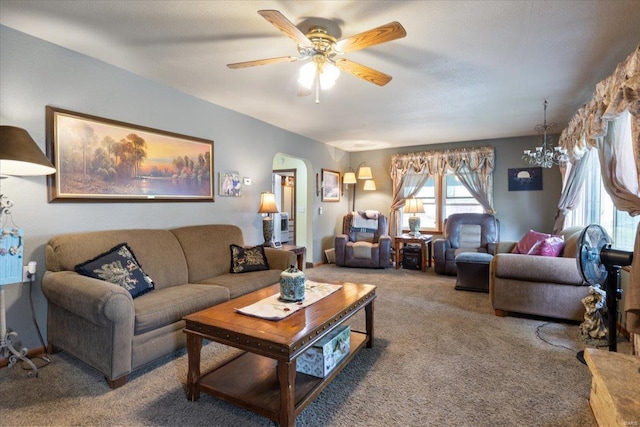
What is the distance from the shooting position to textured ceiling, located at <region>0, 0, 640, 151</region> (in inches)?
79.4

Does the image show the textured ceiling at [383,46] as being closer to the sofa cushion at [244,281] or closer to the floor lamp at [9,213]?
the floor lamp at [9,213]

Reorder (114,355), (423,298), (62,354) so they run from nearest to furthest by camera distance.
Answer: (114,355) → (62,354) → (423,298)

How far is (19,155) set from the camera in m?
1.97

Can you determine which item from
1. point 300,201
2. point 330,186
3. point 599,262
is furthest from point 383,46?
point 330,186

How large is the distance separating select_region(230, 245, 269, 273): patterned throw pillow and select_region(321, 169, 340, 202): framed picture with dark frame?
273 centimetres

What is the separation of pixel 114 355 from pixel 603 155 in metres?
4.22

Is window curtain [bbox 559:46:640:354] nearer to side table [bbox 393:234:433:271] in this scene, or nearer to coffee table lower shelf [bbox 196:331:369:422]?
coffee table lower shelf [bbox 196:331:369:422]

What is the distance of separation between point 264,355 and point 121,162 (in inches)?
92.3

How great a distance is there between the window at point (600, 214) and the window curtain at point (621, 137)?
182 mm

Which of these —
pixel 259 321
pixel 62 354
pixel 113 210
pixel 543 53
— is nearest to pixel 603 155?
pixel 543 53

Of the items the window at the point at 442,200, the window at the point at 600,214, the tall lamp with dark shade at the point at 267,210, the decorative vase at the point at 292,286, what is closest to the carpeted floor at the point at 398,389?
the decorative vase at the point at 292,286

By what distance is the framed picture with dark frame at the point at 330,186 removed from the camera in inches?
243

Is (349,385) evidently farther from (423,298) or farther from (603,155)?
(603,155)

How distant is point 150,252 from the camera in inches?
114
